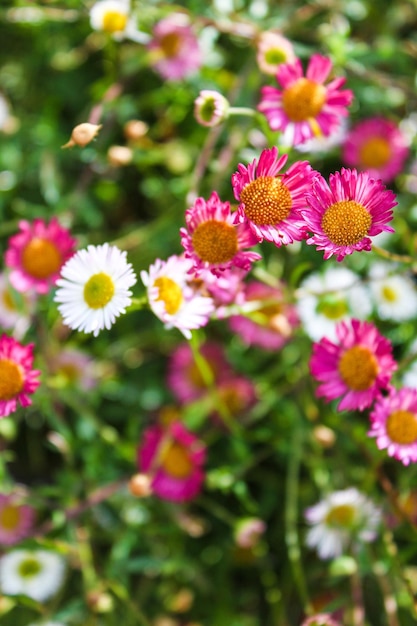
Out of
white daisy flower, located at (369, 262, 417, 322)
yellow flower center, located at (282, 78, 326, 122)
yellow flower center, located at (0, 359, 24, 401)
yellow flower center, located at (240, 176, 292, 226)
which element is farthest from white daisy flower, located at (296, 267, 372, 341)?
yellow flower center, located at (0, 359, 24, 401)

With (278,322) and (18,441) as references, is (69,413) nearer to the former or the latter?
(18,441)

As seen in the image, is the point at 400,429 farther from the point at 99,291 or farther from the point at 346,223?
the point at 99,291

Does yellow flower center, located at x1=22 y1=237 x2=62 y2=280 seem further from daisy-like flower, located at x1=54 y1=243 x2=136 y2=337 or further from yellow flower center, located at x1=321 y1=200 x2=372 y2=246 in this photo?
yellow flower center, located at x1=321 y1=200 x2=372 y2=246

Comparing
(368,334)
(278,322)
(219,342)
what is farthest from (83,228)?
(368,334)

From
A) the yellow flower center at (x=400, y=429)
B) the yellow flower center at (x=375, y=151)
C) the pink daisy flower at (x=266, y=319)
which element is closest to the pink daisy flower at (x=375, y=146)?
the yellow flower center at (x=375, y=151)

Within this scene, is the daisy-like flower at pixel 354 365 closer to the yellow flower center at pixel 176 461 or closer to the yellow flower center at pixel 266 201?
the yellow flower center at pixel 266 201
